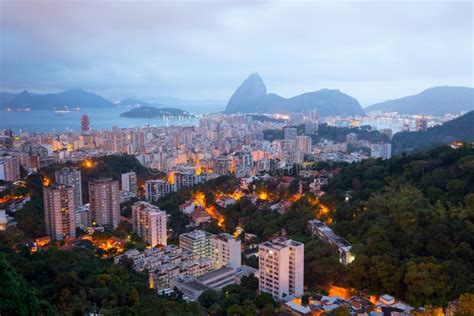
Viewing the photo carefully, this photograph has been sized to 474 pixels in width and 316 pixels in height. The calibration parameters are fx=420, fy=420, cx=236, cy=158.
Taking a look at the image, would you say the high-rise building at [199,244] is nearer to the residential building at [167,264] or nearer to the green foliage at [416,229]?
the residential building at [167,264]

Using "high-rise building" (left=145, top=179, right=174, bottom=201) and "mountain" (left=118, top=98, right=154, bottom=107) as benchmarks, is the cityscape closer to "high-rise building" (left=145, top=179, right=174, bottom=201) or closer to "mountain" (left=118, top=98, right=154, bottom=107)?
"high-rise building" (left=145, top=179, right=174, bottom=201)

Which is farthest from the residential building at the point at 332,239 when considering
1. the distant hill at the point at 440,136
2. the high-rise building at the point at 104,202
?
the distant hill at the point at 440,136

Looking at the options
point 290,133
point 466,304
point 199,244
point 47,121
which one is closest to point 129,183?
point 199,244

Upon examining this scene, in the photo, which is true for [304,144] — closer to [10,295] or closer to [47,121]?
[10,295]

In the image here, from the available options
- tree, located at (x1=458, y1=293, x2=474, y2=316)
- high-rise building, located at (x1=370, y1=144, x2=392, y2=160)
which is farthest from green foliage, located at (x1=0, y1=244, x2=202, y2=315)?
high-rise building, located at (x1=370, y1=144, x2=392, y2=160)

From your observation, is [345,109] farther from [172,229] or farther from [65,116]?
[172,229]

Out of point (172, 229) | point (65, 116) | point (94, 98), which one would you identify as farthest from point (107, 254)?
point (94, 98)
